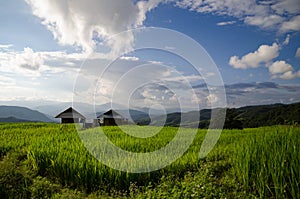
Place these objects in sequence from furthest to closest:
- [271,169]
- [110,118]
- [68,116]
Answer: [110,118]
[68,116]
[271,169]

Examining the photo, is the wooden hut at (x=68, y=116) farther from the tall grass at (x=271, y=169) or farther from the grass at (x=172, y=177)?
the tall grass at (x=271, y=169)

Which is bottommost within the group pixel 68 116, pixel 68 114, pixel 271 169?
pixel 271 169

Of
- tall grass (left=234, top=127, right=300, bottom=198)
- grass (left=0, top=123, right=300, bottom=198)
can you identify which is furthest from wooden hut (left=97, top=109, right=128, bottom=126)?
tall grass (left=234, top=127, right=300, bottom=198)

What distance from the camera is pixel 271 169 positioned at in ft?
17.1

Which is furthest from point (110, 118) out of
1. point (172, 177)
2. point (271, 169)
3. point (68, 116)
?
point (271, 169)

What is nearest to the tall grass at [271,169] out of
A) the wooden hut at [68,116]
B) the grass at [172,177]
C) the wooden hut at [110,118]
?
the grass at [172,177]

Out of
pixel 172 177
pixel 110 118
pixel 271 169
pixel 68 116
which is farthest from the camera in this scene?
pixel 110 118

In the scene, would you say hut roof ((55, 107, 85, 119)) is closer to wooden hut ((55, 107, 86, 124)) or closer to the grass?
wooden hut ((55, 107, 86, 124))

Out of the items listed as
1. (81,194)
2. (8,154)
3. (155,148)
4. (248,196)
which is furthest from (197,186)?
(8,154)

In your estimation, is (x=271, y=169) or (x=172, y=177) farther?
(x=172, y=177)

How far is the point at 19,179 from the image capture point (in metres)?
6.17

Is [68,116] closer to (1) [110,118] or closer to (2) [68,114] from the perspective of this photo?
(2) [68,114]

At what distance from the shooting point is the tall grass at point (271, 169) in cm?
498

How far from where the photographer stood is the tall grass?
4.98m
